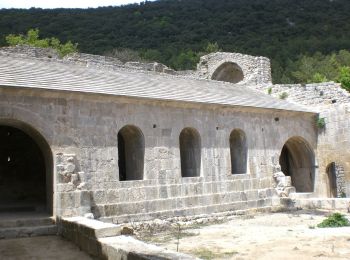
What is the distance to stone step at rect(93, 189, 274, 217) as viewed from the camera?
36.6 ft

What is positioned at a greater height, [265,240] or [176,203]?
[176,203]

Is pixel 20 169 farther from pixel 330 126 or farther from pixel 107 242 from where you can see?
pixel 330 126

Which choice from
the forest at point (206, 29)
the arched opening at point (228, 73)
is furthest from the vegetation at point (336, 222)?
the forest at point (206, 29)

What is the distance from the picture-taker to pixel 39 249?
812 centimetres

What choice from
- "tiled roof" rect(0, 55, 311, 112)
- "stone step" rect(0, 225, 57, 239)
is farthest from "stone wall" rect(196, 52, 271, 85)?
"stone step" rect(0, 225, 57, 239)

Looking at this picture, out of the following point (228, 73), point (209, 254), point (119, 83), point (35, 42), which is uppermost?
point (35, 42)

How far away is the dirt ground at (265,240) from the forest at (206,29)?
30.6 meters

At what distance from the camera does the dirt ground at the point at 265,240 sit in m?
7.41

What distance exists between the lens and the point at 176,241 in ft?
30.7

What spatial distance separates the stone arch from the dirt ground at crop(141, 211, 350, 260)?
19.4 feet

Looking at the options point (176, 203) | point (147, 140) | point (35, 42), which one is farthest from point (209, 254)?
point (35, 42)

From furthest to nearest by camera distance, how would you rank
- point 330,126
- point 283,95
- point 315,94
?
1. point 283,95
2. point 315,94
3. point 330,126

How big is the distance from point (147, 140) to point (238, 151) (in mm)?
4307

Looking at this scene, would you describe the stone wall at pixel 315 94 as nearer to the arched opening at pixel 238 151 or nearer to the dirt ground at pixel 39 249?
the arched opening at pixel 238 151
